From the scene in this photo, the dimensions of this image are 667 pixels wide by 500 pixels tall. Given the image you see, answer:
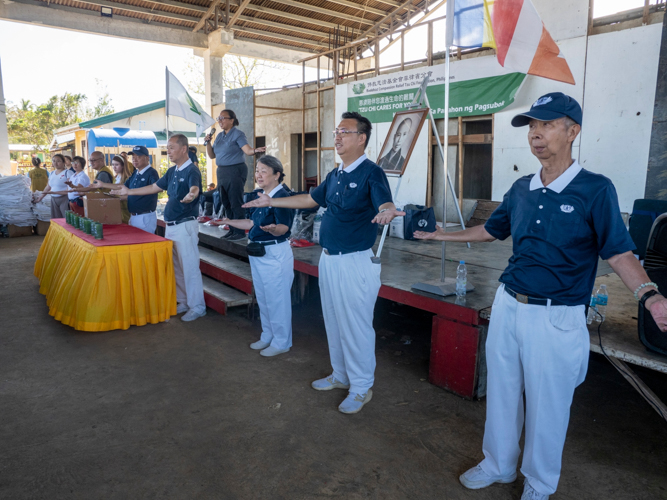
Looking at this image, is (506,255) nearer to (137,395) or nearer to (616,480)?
(616,480)

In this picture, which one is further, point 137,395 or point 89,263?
point 89,263

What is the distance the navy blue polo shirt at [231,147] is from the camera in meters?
5.59

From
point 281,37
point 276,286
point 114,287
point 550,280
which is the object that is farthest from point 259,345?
point 281,37

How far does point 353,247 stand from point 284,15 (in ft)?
40.2

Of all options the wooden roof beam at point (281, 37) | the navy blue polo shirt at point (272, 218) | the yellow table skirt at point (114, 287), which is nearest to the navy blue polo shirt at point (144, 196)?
the yellow table skirt at point (114, 287)

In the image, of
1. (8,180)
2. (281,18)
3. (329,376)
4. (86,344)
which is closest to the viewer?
(329,376)

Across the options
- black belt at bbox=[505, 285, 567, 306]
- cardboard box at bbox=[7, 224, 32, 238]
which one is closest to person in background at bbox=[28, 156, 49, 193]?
cardboard box at bbox=[7, 224, 32, 238]

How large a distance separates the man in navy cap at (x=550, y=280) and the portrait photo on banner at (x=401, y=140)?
2020 millimetres

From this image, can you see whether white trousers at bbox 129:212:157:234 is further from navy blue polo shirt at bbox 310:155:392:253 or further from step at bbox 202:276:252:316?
navy blue polo shirt at bbox 310:155:392:253

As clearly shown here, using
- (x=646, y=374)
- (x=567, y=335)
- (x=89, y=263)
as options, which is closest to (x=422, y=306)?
(x=567, y=335)

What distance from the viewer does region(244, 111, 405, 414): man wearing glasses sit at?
112 inches

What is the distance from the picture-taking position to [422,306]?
353cm

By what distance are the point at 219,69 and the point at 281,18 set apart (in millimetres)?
2332

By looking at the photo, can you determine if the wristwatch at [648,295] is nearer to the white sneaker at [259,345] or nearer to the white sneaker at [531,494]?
the white sneaker at [531,494]
